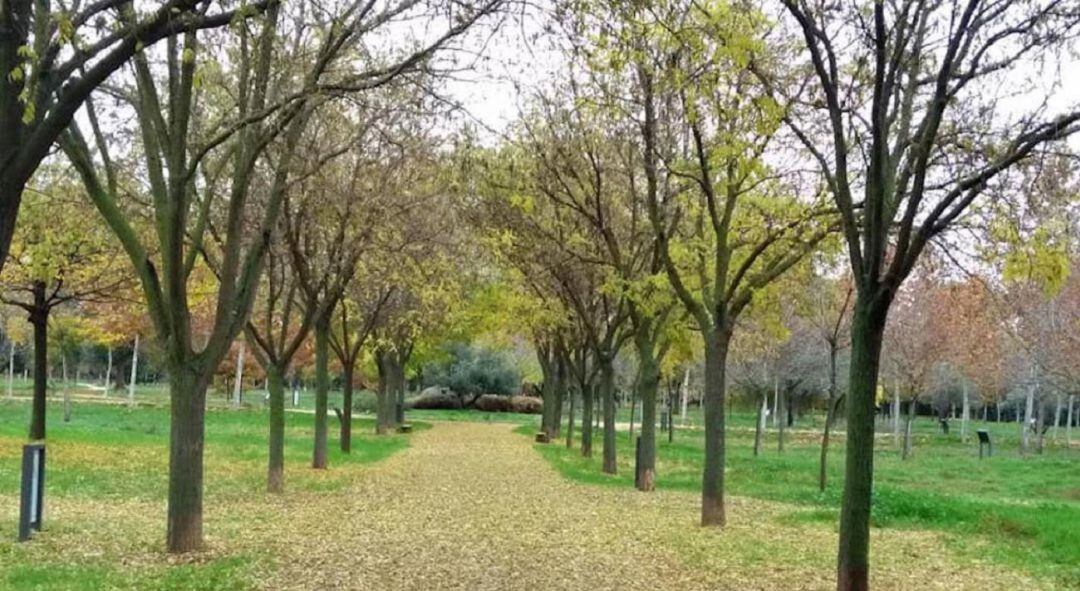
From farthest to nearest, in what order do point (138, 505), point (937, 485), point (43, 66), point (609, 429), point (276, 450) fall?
1. point (937, 485)
2. point (609, 429)
3. point (276, 450)
4. point (138, 505)
5. point (43, 66)

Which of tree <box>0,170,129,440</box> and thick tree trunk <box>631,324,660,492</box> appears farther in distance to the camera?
tree <box>0,170,129,440</box>

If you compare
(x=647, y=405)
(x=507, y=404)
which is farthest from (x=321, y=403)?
(x=507, y=404)

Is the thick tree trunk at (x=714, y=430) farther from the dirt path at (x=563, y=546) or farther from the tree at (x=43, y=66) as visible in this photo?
the tree at (x=43, y=66)

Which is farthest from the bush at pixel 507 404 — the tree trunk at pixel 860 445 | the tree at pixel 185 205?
the tree trunk at pixel 860 445

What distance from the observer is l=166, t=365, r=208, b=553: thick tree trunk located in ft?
33.4

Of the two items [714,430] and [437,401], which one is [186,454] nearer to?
[714,430]

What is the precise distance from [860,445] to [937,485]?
59.0ft

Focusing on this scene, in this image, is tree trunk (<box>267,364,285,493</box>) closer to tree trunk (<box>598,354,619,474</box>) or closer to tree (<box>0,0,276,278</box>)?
tree trunk (<box>598,354,619,474</box>)

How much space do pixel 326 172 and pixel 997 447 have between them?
38139 mm

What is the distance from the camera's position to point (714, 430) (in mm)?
13844

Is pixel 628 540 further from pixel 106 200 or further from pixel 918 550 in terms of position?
pixel 106 200

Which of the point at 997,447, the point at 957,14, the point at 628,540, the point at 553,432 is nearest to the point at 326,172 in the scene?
the point at 628,540

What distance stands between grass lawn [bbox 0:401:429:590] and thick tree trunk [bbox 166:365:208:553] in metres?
0.36

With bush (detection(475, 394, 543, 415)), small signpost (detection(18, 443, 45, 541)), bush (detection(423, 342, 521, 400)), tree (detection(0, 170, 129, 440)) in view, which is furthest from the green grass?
bush (detection(475, 394, 543, 415))
